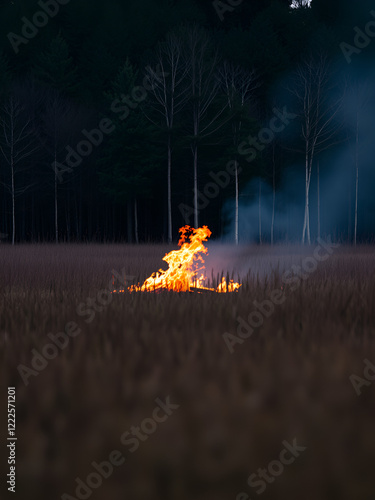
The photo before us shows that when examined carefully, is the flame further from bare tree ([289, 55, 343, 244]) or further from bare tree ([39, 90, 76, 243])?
bare tree ([39, 90, 76, 243])

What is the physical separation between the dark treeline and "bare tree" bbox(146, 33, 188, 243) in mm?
120

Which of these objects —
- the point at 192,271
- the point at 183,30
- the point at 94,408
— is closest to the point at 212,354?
the point at 94,408

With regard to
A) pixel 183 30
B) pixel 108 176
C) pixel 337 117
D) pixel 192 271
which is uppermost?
pixel 183 30

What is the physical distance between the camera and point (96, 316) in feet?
14.2

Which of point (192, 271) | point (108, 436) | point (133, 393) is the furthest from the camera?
point (192, 271)

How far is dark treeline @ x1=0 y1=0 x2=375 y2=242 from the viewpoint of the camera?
87.8 ft

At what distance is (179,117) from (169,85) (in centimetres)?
220

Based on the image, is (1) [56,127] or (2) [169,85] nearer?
(2) [169,85]

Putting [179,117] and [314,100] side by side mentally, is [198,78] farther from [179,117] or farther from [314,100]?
[314,100]

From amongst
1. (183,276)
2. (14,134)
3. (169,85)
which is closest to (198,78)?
(169,85)

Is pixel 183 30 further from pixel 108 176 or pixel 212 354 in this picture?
pixel 212 354

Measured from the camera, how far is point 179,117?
1109 inches

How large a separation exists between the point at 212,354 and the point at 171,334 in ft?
2.35

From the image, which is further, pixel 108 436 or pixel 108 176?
pixel 108 176
